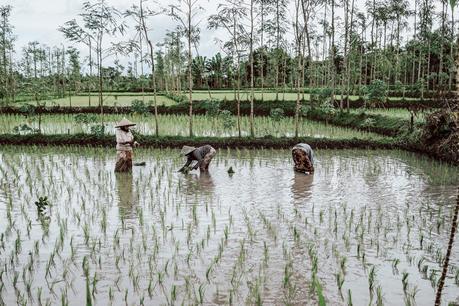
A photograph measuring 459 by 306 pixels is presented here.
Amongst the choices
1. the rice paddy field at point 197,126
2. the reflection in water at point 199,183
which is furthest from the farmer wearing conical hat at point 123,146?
the rice paddy field at point 197,126

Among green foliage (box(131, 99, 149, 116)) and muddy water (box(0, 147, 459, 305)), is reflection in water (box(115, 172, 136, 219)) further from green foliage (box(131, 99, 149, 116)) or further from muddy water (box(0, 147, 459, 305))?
green foliage (box(131, 99, 149, 116))

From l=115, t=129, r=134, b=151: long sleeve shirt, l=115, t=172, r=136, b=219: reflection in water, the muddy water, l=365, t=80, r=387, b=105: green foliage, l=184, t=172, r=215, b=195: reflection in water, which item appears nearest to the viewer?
the muddy water

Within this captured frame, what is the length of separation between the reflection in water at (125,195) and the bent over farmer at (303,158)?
151 inches

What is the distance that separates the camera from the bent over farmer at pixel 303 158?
1251 cm

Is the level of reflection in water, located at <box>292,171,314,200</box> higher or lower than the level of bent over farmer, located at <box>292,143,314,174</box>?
lower

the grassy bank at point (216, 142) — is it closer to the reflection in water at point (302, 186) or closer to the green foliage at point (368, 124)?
the green foliage at point (368, 124)

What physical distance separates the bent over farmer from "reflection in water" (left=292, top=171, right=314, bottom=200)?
0.54ft

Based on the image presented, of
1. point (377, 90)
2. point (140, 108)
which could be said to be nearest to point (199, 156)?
point (140, 108)

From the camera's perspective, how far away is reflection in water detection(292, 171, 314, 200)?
33.4 ft

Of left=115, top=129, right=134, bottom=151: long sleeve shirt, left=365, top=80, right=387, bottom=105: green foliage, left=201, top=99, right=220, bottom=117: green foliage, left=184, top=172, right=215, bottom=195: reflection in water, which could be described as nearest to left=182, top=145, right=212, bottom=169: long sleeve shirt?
left=184, top=172, right=215, bottom=195: reflection in water

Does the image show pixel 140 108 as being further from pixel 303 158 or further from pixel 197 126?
pixel 303 158

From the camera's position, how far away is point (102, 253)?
6.68 meters

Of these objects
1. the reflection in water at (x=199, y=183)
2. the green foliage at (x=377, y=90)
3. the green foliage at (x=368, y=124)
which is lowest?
the reflection in water at (x=199, y=183)

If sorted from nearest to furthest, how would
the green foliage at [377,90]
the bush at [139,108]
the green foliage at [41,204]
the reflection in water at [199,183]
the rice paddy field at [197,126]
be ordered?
the green foliage at [41,204] < the reflection in water at [199,183] < the rice paddy field at [197,126] < the green foliage at [377,90] < the bush at [139,108]
